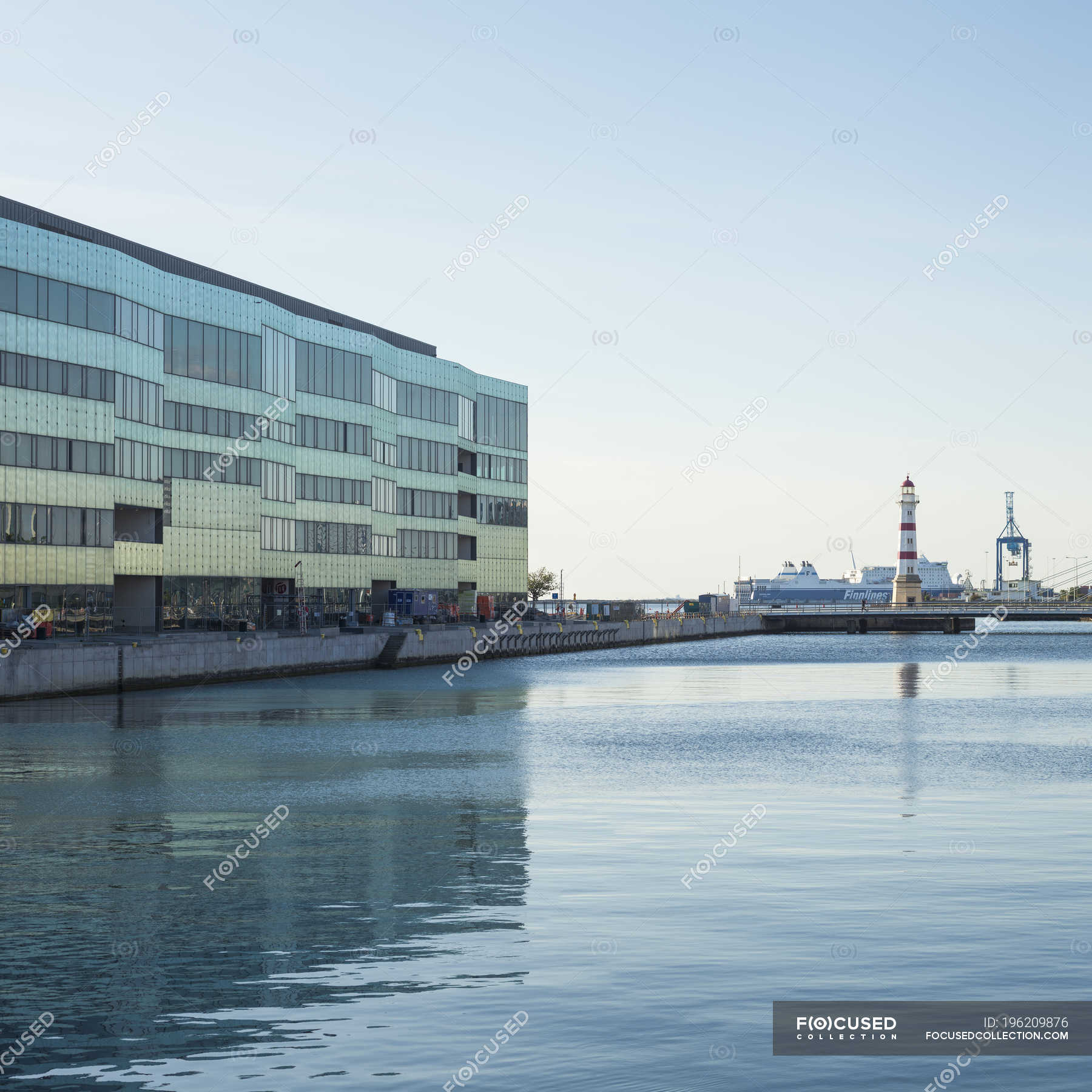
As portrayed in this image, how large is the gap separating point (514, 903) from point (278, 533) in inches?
3226

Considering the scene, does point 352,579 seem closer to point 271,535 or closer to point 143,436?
point 271,535

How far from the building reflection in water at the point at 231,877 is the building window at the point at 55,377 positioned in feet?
102

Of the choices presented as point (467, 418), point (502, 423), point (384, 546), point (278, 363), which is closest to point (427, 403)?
point (467, 418)

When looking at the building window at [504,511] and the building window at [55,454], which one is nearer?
the building window at [55,454]

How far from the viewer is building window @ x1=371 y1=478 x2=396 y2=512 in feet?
369

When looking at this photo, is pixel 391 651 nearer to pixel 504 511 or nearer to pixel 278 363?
pixel 278 363

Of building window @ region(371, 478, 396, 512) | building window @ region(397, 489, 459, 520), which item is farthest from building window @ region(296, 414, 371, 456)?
building window @ region(397, 489, 459, 520)

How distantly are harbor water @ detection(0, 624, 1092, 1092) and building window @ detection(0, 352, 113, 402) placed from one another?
3182 cm

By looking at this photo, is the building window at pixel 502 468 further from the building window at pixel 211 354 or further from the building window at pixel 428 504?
the building window at pixel 211 354

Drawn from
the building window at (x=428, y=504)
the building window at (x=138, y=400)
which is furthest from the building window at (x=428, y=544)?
the building window at (x=138, y=400)

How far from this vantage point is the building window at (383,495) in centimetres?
11250

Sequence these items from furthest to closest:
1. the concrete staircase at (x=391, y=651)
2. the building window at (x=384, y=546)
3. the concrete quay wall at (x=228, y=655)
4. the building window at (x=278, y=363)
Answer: the building window at (x=384, y=546)
the building window at (x=278, y=363)
the concrete staircase at (x=391, y=651)
the concrete quay wall at (x=228, y=655)

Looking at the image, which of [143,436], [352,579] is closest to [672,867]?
[143,436]

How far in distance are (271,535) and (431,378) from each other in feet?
89.5
